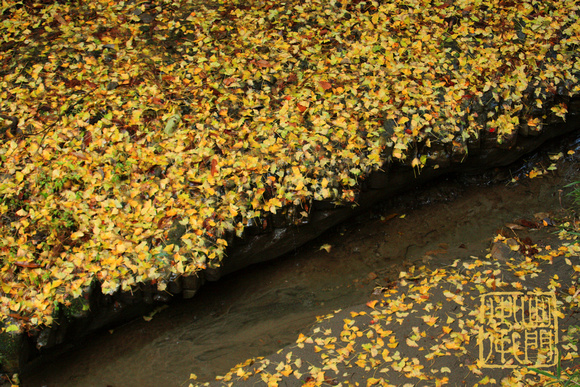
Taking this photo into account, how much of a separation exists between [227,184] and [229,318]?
51.8 inches

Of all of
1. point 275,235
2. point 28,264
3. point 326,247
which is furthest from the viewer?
point 326,247

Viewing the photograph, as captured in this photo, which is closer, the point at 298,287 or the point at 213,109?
the point at 298,287

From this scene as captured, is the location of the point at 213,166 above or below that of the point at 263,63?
below

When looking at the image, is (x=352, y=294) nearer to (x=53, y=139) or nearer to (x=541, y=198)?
(x=541, y=198)

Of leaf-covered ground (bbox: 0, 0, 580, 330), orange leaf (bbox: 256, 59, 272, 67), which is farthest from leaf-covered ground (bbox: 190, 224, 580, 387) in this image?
orange leaf (bbox: 256, 59, 272, 67)

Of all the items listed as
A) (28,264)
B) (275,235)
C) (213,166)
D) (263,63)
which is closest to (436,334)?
(275,235)

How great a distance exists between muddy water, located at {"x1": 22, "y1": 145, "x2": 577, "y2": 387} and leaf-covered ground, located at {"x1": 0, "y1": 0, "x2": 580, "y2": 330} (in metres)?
0.59

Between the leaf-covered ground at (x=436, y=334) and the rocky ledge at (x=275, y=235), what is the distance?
2.97ft

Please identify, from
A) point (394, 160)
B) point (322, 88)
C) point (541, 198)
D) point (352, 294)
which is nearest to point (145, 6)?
point (322, 88)

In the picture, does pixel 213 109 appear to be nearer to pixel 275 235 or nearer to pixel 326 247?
pixel 275 235

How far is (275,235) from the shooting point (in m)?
4.44

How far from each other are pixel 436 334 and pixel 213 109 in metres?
3.13

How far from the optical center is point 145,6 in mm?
5801

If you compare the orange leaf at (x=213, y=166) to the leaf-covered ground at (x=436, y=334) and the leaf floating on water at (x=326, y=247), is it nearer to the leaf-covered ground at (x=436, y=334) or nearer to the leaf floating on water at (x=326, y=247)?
the leaf floating on water at (x=326, y=247)
